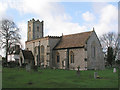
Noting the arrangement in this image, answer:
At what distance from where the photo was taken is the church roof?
36.9 m

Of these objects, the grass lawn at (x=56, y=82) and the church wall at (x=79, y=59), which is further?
the church wall at (x=79, y=59)

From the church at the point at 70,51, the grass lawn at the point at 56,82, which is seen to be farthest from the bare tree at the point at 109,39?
the grass lawn at the point at 56,82

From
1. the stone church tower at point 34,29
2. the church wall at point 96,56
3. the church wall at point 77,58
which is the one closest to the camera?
the church wall at point 77,58

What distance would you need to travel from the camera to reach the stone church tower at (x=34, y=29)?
67.6 m

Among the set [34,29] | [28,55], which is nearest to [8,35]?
[28,55]

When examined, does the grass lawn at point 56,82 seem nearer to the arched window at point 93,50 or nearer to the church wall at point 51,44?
the arched window at point 93,50

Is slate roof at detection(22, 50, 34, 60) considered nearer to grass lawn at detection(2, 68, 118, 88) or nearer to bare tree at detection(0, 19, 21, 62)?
bare tree at detection(0, 19, 21, 62)

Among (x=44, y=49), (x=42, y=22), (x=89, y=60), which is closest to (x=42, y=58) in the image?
(x=44, y=49)

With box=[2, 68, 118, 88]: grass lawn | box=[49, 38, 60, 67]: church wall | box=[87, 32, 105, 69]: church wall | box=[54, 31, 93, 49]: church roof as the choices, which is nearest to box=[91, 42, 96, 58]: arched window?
box=[87, 32, 105, 69]: church wall

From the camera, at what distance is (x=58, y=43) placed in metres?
43.7

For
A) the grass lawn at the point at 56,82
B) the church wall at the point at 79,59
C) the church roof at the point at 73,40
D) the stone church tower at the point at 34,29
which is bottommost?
the grass lawn at the point at 56,82

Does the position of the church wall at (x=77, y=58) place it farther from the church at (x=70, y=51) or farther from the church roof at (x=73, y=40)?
the church roof at (x=73, y=40)

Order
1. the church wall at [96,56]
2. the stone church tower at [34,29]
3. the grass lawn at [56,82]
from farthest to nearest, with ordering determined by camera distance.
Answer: the stone church tower at [34,29]
the church wall at [96,56]
the grass lawn at [56,82]

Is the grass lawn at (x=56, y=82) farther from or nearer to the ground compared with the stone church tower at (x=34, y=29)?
nearer to the ground
